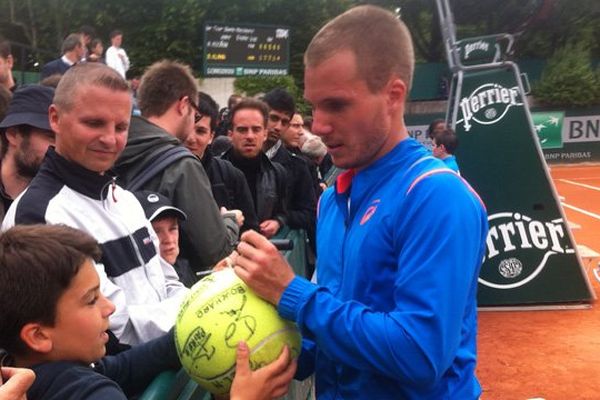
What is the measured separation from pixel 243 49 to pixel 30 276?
24453 millimetres

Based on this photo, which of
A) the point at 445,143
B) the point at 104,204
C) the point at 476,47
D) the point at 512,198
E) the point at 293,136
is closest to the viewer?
the point at 104,204

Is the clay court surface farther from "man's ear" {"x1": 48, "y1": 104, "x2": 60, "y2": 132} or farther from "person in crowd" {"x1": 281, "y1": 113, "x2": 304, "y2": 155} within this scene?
"man's ear" {"x1": 48, "y1": 104, "x2": 60, "y2": 132}

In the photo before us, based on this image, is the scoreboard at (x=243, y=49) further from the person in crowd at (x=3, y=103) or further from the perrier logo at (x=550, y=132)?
the person in crowd at (x=3, y=103)

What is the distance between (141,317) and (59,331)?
23.3 inches

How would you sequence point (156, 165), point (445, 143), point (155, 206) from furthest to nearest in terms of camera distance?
point (445, 143) → point (156, 165) → point (155, 206)

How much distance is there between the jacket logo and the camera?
1842 mm

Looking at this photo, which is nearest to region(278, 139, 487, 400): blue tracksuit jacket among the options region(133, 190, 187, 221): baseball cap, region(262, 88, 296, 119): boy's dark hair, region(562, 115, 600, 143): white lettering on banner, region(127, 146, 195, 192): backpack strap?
region(133, 190, 187, 221): baseball cap

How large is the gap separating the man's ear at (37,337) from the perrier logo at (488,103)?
7360 mm

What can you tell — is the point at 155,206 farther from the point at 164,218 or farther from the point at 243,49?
the point at 243,49

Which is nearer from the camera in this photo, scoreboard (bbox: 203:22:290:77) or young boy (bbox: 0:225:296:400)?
young boy (bbox: 0:225:296:400)

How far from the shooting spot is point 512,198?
815cm

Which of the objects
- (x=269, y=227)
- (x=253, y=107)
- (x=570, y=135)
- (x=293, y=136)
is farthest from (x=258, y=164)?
(x=570, y=135)

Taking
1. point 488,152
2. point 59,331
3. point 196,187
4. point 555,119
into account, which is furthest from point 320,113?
point 555,119
